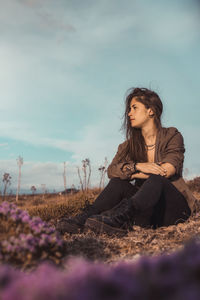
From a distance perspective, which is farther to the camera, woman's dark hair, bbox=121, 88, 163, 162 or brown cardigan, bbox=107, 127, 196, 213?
woman's dark hair, bbox=121, 88, 163, 162

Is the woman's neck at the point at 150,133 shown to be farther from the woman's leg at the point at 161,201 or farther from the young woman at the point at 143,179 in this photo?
the woman's leg at the point at 161,201

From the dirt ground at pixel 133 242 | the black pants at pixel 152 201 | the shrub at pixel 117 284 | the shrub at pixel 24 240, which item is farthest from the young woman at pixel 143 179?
the shrub at pixel 117 284

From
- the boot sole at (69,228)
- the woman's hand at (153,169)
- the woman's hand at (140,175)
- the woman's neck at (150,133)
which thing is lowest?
the boot sole at (69,228)

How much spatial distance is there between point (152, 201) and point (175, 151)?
38.6 inches

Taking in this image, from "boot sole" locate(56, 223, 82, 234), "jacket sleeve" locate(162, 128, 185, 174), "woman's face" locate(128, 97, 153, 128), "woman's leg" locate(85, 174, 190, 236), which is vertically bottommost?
"boot sole" locate(56, 223, 82, 234)

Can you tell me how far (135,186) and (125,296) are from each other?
3.52 metres

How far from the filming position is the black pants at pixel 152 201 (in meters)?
3.34

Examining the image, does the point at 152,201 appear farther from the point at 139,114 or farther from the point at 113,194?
the point at 139,114

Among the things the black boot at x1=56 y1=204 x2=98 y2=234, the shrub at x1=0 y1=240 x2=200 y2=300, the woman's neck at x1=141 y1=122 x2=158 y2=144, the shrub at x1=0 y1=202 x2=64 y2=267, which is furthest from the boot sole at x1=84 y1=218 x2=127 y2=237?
the shrub at x1=0 y1=240 x2=200 y2=300

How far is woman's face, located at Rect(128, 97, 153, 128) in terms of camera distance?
14.4 feet

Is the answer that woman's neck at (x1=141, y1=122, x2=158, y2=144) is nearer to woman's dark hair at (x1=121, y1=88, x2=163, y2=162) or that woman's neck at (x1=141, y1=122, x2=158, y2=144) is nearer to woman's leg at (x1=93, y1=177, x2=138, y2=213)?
woman's dark hair at (x1=121, y1=88, x2=163, y2=162)

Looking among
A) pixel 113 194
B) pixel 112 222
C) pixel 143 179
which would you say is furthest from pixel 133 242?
pixel 143 179

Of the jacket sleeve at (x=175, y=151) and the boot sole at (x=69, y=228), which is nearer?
the boot sole at (x=69, y=228)

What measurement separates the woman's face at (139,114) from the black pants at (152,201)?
2.96 feet
